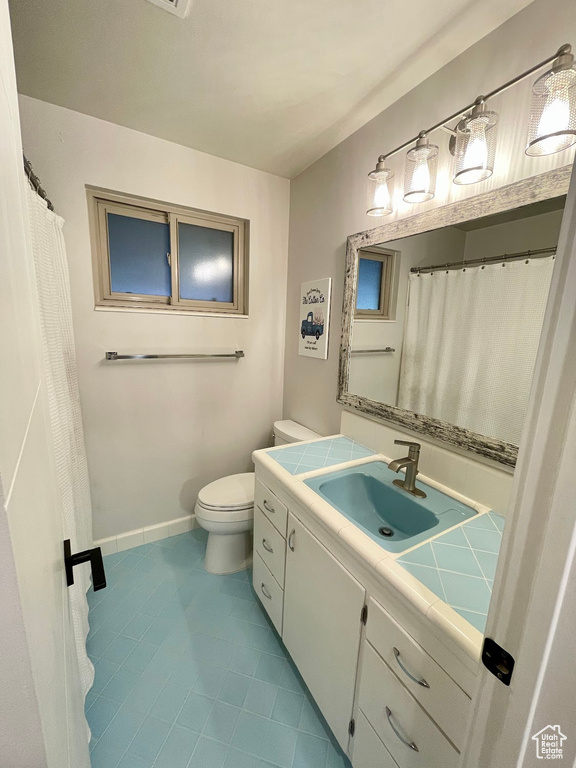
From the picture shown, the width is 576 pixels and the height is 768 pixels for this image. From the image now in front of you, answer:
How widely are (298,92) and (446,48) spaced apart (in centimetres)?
57

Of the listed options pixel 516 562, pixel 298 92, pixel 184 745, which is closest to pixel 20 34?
pixel 298 92

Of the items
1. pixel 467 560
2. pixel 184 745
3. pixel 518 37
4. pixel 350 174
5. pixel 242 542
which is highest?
pixel 518 37

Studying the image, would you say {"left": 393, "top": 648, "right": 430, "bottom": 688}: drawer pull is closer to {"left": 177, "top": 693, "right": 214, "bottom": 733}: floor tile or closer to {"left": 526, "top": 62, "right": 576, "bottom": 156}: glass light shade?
{"left": 177, "top": 693, "right": 214, "bottom": 733}: floor tile

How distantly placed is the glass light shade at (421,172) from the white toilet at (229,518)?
4.43 feet

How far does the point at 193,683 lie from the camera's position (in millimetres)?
1289

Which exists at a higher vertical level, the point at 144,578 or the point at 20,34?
the point at 20,34

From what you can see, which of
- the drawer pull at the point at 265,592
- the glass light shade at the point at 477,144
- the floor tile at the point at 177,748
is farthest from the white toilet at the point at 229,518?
the glass light shade at the point at 477,144

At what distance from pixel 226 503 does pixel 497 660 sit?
1450mm

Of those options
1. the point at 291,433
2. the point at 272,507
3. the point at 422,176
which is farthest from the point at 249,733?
the point at 422,176

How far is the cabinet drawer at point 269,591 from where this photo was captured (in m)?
1.38

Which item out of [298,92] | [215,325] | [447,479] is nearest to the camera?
[447,479]

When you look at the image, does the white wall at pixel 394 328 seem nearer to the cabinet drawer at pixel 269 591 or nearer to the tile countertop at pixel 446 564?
the tile countertop at pixel 446 564

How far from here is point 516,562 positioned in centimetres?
45

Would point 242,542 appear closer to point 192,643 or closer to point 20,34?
point 192,643
